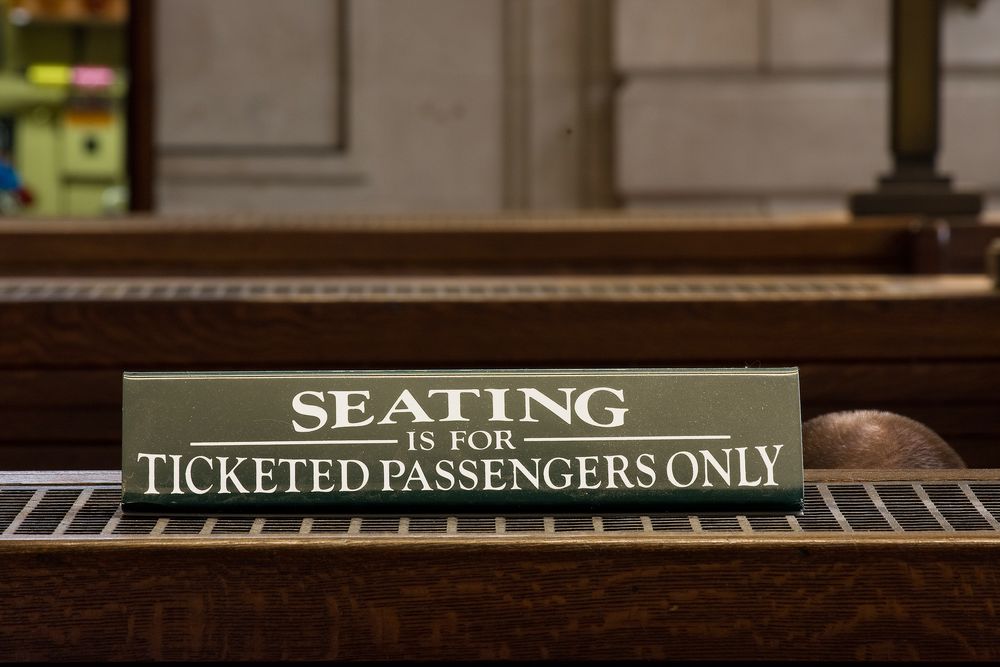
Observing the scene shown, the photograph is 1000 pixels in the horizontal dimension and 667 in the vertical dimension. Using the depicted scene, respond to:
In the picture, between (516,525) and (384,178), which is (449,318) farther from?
(384,178)

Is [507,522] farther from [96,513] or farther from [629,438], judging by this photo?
[96,513]

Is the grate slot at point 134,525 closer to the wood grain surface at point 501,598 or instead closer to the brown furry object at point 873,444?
the wood grain surface at point 501,598

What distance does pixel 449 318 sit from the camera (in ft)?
4.37

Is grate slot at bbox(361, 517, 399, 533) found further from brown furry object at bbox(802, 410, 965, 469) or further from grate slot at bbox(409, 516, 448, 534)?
brown furry object at bbox(802, 410, 965, 469)

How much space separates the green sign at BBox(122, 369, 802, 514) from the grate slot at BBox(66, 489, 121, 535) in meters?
0.03

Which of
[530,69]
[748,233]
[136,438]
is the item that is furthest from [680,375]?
[530,69]

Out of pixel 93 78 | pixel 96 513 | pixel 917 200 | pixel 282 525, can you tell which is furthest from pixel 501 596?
pixel 93 78

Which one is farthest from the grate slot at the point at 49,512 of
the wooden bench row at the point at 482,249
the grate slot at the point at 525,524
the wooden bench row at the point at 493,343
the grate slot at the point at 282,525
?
the wooden bench row at the point at 482,249

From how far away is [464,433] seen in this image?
1.90 feet

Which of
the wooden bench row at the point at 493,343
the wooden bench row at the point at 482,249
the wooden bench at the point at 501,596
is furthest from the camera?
the wooden bench row at the point at 482,249

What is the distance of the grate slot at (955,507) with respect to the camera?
1.98 ft

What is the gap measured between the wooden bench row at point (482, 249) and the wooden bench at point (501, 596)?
1.55 m

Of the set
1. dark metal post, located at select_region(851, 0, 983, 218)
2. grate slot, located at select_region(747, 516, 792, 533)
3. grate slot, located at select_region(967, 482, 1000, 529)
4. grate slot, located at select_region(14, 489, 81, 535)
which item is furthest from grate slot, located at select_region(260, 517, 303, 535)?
dark metal post, located at select_region(851, 0, 983, 218)

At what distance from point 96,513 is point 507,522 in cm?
21
